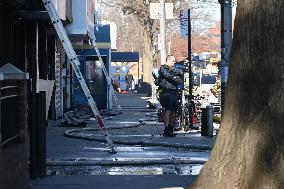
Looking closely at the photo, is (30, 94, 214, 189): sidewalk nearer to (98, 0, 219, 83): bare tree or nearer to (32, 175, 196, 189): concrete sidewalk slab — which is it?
(32, 175, 196, 189): concrete sidewalk slab

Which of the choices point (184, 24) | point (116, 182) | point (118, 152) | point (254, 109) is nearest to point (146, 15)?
point (184, 24)

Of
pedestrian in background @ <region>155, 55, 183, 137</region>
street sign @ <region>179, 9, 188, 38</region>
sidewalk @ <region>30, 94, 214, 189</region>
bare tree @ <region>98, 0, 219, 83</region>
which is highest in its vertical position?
bare tree @ <region>98, 0, 219, 83</region>

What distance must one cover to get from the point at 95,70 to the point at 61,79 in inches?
180

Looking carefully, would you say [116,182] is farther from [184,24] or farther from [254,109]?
[184,24]

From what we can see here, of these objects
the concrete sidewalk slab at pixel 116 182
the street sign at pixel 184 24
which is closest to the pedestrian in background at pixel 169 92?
the street sign at pixel 184 24

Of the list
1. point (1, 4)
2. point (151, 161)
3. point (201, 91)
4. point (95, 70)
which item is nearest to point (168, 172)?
point (151, 161)

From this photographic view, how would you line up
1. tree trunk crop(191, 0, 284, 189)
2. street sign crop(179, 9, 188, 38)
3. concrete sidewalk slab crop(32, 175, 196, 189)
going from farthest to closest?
street sign crop(179, 9, 188, 38)
concrete sidewalk slab crop(32, 175, 196, 189)
tree trunk crop(191, 0, 284, 189)

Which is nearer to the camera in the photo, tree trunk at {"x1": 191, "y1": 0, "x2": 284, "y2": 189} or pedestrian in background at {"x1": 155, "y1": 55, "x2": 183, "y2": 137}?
tree trunk at {"x1": 191, "y1": 0, "x2": 284, "y2": 189}

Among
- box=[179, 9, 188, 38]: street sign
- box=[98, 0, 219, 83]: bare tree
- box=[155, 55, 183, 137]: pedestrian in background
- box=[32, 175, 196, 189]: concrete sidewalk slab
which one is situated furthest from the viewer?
box=[98, 0, 219, 83]: bare tree

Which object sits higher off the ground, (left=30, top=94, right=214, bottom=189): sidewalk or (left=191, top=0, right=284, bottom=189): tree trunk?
(left=191, top=0, right=284, bottom=189): tree trunk

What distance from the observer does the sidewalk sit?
33.6ft

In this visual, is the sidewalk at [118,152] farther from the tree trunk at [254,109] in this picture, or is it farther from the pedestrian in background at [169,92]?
the tree trunk at [254,109]

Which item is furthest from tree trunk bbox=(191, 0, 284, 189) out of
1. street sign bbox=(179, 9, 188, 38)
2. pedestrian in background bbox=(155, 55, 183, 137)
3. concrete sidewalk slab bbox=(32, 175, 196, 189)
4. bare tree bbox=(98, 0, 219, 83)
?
bare tree bbox=(98, 0, 219, 83)

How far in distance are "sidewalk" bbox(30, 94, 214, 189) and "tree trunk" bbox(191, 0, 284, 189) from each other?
124 inches
